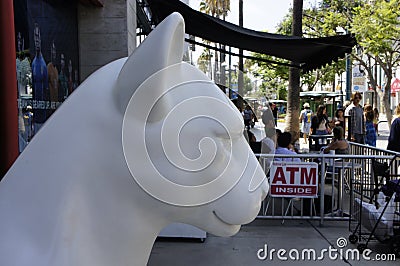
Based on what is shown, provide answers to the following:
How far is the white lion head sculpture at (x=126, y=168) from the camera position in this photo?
938 mm

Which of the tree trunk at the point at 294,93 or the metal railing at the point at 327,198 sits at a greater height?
the tree trunk at the point at 294,93

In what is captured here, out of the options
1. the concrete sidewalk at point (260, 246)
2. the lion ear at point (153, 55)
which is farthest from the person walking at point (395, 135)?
the lion ear at point (153, 55)

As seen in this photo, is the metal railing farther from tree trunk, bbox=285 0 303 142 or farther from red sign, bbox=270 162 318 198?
tree trunk, bbox=285 0 303 142

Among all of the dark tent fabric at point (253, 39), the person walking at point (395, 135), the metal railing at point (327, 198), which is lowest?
the metal railing at point (327, 198)

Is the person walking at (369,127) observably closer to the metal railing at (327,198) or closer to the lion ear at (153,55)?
the metal railing at (327,198)

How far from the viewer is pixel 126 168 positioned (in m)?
0.98

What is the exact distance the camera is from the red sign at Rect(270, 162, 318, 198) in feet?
17.6

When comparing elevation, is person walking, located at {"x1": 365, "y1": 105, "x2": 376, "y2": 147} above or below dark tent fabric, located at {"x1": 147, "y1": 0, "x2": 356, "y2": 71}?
below

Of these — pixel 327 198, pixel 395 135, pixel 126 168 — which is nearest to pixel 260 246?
pixel 327 198

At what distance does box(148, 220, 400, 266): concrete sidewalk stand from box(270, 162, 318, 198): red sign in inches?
18.0

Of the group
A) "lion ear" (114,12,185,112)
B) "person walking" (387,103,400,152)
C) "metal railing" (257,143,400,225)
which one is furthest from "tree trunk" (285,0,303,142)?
"lion ear" (114,12,185,112)

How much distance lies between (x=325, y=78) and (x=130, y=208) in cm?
3367

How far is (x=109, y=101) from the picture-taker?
39.4 inches

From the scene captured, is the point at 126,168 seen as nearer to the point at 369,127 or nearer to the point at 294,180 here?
the point at 294,180
